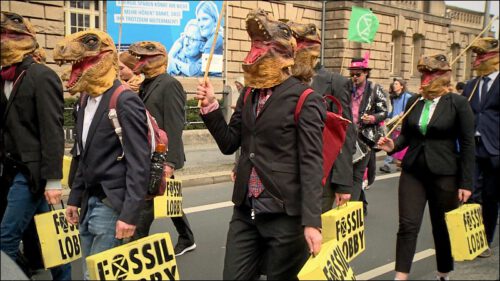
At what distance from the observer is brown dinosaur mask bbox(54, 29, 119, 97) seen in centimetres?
313

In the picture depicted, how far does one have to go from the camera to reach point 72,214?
137 inches

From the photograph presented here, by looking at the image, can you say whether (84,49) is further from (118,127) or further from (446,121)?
(446,121)

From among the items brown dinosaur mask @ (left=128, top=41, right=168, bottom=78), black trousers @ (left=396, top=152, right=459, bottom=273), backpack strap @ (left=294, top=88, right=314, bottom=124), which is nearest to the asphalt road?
black trousers @ (left=396, top=152, right=459, bottom=273)

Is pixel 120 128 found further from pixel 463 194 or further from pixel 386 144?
pixel 463 194

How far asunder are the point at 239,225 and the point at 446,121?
2193mm

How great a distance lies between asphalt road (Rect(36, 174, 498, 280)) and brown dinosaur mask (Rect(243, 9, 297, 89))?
2406mm

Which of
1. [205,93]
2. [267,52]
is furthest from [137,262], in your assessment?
[267,52]

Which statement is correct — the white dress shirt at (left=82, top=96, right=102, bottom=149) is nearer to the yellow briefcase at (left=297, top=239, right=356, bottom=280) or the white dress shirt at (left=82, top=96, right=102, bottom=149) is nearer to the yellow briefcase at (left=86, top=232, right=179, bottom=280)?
the yellow briefcase at (left=86, top=232, right=179, bottom=280)

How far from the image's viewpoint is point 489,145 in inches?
218

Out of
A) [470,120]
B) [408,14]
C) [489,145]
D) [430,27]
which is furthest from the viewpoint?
[430,27]

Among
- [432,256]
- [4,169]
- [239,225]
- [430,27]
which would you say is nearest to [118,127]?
[239,225]

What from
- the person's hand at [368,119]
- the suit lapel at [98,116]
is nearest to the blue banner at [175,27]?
the person's hand at [368,119]

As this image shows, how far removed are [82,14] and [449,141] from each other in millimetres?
14869

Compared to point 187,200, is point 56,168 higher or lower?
higher
